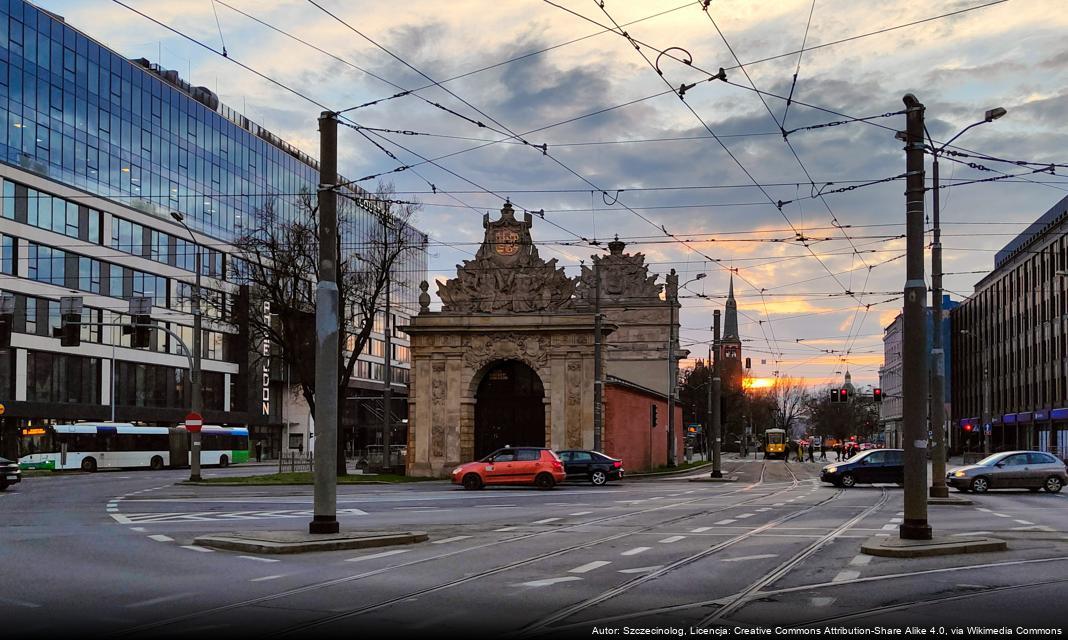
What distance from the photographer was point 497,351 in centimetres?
4844

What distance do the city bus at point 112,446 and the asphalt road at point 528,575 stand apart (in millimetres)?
35896

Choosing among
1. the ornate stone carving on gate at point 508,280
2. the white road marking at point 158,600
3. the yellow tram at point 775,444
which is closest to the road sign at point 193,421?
the ornate stone carving on gate at point 508,280

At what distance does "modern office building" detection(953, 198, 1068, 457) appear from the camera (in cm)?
7281

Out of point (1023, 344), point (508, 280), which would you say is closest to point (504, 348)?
point (508, 280)

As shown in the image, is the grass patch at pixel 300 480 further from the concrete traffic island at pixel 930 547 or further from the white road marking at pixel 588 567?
the concrete traffic island at pixel 930 547

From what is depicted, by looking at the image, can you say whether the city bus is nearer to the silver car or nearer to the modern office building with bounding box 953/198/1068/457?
the silver car

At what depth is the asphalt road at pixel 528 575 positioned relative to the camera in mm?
10156

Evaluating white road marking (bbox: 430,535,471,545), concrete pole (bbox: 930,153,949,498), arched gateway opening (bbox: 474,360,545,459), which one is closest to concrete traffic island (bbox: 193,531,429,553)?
white road marking (bbox: 430,535,471,545)

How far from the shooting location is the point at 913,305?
666 inches

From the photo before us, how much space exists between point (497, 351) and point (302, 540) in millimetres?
31885

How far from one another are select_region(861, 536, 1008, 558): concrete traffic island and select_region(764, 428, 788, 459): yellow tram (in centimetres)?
8388

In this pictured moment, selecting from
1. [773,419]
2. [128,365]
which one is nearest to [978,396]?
[773,419]

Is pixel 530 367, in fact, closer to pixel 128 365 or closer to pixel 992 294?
pixel 128 365

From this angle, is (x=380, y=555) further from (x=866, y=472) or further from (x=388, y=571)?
(x=866, y=472)
